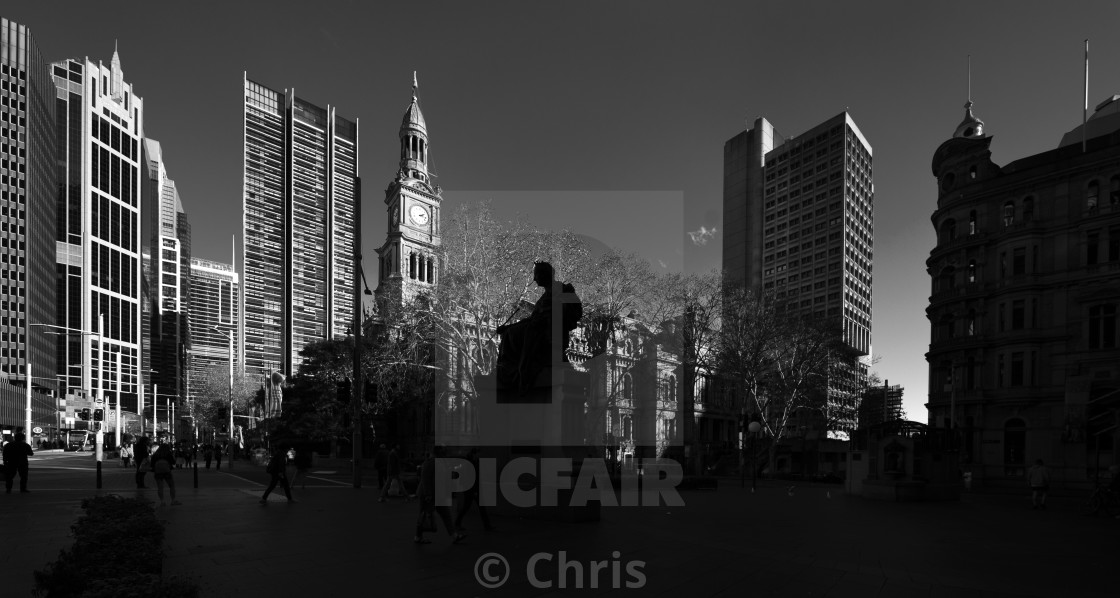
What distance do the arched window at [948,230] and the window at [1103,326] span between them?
1056cm

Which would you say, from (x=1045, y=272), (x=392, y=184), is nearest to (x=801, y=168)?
(x=392, y=184)

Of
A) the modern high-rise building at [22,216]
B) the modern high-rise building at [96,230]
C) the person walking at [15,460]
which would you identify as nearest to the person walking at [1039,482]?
the person walking at [15,460]

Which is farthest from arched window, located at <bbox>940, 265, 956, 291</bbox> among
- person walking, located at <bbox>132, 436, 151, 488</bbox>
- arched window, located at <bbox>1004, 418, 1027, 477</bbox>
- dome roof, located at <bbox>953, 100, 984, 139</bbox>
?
person walking, located at <bbox>132, 436, 151, 488</bbox>

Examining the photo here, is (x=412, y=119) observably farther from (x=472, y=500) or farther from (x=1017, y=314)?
(x=472, y=500)

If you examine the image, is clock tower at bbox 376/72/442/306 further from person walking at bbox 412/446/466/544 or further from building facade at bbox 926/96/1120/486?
person walking at bbox 412/446/466/544

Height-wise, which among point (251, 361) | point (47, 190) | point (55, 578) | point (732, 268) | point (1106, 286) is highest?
point (47, 190)

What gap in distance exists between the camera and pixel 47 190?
132 meters

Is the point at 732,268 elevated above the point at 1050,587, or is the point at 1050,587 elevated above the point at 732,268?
the point at 732,268

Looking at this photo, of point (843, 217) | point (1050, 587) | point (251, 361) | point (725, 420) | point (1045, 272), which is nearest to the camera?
point (1050, 587)

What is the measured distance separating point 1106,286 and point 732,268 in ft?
306

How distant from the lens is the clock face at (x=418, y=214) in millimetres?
80938

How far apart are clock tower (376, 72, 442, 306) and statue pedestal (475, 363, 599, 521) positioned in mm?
62844

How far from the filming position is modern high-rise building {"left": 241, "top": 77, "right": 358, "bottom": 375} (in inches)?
7421

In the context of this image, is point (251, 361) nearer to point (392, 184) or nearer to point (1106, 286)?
point (392, 184)
